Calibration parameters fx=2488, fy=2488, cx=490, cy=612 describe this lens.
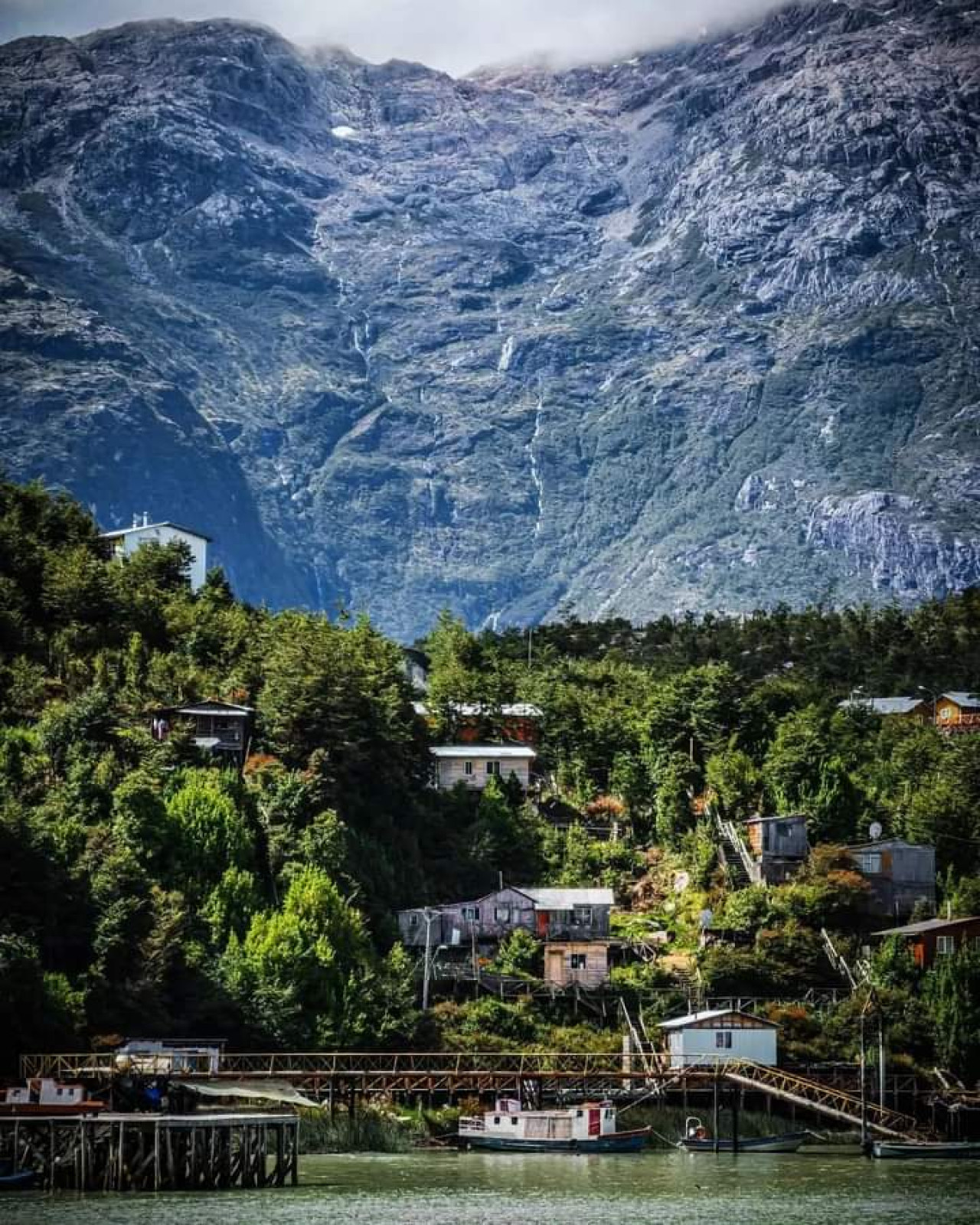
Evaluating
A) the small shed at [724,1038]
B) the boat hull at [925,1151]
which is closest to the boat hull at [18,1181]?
the small shed at [724,1038]

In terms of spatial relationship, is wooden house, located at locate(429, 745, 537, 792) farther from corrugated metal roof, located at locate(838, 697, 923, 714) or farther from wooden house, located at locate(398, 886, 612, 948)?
corrugated metal roof, located at locate(838, 697, 923, 714)

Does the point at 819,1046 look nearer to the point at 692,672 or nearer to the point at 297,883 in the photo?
the point at 297,883

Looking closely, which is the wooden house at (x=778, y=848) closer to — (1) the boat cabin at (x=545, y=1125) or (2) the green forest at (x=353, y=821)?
(2) the green forest at (x=353, y=821)

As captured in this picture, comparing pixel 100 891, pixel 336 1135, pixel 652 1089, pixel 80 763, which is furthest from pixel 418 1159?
pixel 80 763

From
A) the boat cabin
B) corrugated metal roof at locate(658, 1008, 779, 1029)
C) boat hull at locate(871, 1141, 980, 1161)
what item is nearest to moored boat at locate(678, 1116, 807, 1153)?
the boat cabin

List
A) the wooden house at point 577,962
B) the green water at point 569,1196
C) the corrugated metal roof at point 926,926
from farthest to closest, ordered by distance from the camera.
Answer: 1. the corrugated metal roof at point 926,926
2. the wooden house at point 577,962
3. the green water at point 569,1196

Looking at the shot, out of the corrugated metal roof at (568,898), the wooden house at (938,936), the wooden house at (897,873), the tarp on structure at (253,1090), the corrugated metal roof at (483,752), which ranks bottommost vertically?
the tarp on structure at (253,1090)
